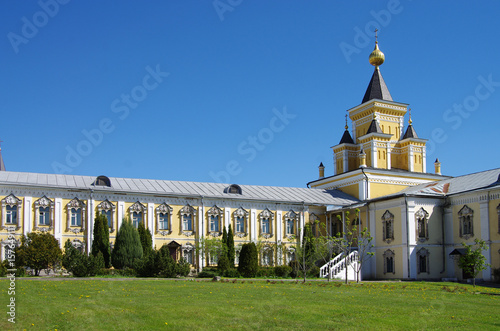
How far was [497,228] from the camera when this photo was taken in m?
37.8

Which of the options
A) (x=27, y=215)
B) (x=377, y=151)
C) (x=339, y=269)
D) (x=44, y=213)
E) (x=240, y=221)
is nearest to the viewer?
(x=27, y=215)

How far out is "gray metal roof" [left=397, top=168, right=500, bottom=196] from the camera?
41.6 meters

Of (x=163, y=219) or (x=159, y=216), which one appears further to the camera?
(x=163, y=219)

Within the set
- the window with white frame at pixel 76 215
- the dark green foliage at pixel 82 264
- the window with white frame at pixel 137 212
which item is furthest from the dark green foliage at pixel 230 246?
the dark green foliage at pixel 82 264

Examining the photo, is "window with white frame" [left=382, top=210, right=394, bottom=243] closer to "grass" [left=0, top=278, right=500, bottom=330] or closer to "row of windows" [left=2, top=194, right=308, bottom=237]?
"row of windows" [left=2, top=194, right=308, bottom=237]

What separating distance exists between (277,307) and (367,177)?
116 ft

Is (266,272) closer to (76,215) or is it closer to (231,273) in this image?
(231,273)

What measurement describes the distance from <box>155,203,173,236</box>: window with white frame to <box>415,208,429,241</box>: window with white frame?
18.5m

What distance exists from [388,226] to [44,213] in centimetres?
2526

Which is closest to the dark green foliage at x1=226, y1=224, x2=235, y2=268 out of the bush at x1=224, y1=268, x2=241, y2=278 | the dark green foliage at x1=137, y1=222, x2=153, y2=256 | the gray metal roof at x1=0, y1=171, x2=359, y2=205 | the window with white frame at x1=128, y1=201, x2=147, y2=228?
the gray metal roof at x1=0, y1=171, x2=359, y2=205

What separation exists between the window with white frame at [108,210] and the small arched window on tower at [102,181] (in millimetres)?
1710

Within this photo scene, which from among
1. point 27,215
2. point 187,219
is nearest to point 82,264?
point 27,215

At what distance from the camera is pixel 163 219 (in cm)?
4512

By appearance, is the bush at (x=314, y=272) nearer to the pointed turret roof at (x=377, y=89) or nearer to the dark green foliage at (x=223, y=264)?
the dark green foliage at (x=223, y=264)
